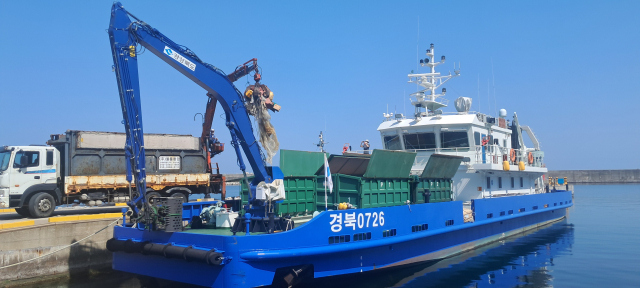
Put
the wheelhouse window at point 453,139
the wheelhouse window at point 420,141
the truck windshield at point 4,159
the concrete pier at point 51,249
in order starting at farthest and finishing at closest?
the wheelhouse window at point 420,141, the wheelhouse window at point 453,139, the truck windshield at point 4,159, the concrete pier at point 51,249

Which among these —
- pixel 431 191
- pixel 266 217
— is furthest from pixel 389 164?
pixel 266 217

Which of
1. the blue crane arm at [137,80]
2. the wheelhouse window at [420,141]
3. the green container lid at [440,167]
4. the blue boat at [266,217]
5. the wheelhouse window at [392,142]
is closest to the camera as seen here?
the blue boat at [266,217]

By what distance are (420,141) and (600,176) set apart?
76448 mm

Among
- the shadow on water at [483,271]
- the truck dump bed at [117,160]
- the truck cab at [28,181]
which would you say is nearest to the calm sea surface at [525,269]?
the shadow on water at [483,271]

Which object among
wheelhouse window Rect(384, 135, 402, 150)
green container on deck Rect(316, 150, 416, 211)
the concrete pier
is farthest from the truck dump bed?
green container on deck Rect(316, 150, 416, 211)

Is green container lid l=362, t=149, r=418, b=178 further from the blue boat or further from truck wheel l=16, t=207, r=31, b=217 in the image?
truck wheel l=16, t=207, r=31, b=217

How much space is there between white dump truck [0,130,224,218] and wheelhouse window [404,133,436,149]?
7436mm

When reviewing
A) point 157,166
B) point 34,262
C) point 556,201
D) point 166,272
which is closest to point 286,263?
point 166,272

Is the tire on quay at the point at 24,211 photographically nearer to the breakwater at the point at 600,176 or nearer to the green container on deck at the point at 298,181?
the green container on deck at the point at 298,181

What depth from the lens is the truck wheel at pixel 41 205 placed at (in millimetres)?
11453

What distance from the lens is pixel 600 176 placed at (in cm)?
7550

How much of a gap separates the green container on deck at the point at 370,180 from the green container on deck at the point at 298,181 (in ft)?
0.67

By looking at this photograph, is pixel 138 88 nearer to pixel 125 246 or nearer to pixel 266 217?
pixel 125 246

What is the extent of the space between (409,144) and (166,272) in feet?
30.2
